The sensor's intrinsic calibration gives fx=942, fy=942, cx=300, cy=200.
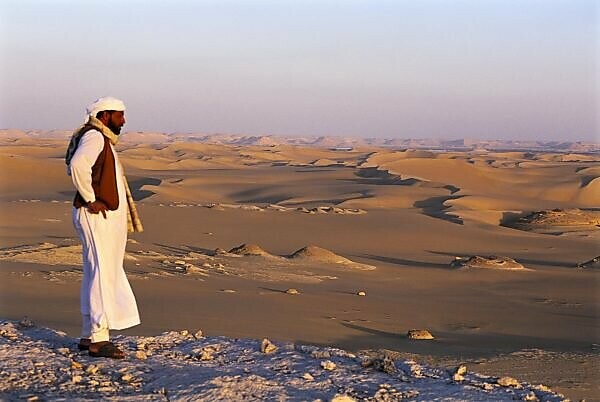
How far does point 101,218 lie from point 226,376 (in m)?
1.27

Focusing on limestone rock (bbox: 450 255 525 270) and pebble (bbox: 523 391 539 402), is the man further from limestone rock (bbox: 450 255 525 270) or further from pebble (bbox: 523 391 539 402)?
limestone rock (bbox: 450 255 525 270)

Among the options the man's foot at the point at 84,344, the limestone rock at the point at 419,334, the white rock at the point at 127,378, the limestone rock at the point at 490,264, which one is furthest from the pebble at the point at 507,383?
the limestone rock at the point at 490,264

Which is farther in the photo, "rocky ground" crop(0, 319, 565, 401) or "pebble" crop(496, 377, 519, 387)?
"pebble" crop(496, 377, 519, 387)

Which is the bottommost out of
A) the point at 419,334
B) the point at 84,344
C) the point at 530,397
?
the point at 419,334

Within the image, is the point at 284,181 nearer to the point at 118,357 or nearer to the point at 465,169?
the point at 465,169

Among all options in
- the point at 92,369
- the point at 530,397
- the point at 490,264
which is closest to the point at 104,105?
the point at 92,369

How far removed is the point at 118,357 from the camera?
224 inches

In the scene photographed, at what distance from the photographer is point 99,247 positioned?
570 cm

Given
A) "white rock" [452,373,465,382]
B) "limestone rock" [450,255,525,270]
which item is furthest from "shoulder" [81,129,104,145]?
"limestone rock" [450,255,525,270]

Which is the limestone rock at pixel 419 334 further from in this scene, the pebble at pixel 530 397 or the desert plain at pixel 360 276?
the pebble at pixel 530 397

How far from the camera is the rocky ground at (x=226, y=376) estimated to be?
4.98 metres

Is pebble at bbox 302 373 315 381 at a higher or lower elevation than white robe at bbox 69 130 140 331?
lower

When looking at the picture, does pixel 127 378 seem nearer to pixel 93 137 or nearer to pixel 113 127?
pixel 93 137

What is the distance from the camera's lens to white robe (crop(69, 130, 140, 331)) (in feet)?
18.4
